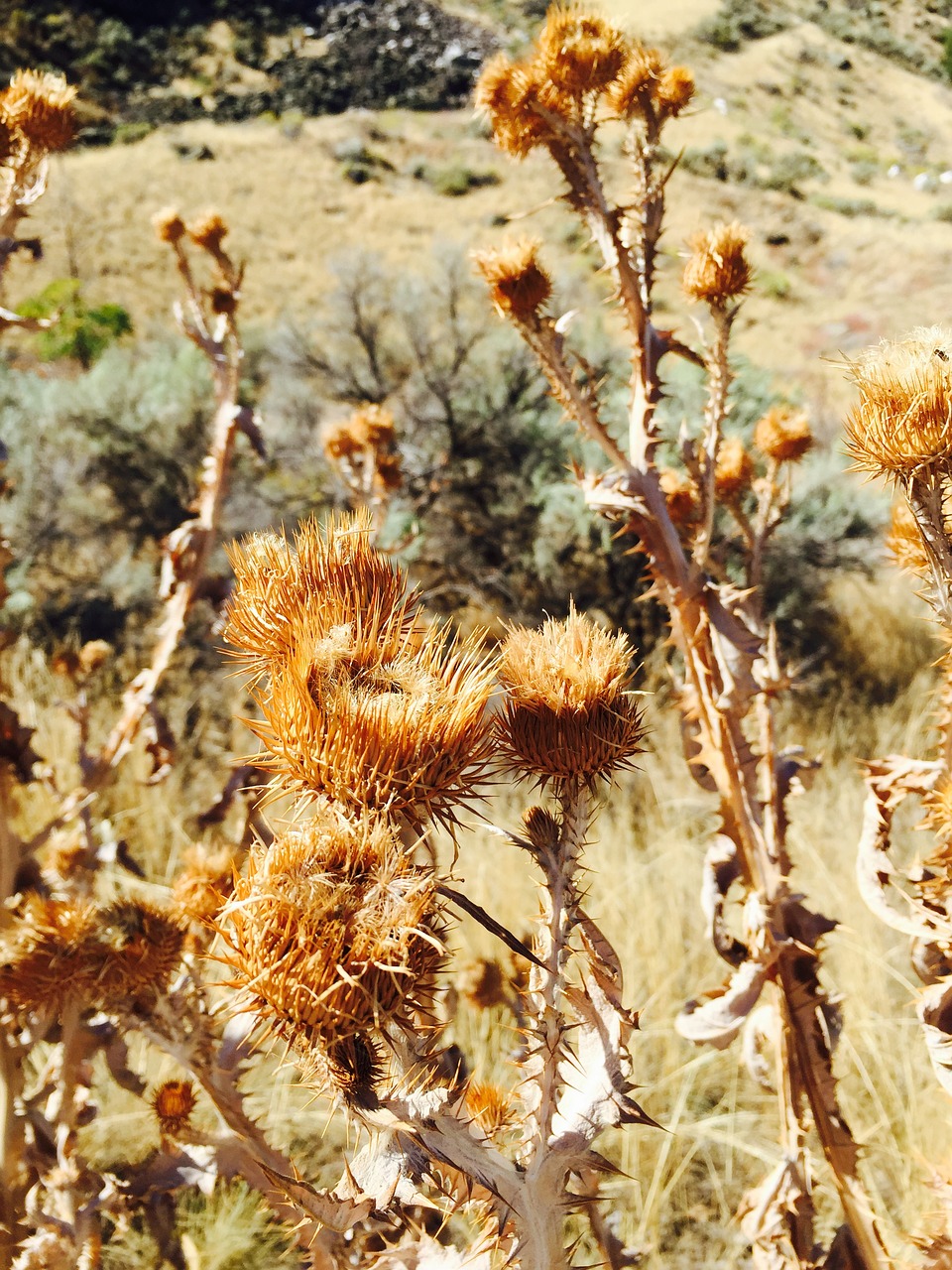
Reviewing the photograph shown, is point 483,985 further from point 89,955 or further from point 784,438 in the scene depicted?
point 784,438

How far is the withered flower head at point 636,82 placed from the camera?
1624mm

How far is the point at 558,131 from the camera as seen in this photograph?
156 cm

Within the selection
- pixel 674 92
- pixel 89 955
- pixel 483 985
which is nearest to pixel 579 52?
pixel 674 92

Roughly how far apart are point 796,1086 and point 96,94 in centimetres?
3057

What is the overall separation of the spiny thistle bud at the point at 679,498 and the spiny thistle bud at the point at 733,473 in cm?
16

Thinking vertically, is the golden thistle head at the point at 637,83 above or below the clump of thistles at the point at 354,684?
above

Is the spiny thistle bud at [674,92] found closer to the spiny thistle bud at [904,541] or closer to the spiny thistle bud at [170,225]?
the spiny thistle bud at [904,541]

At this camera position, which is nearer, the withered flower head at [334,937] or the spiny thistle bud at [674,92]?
the withered flower head at [334,937]

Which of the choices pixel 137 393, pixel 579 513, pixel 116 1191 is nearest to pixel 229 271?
pixel 116 1191

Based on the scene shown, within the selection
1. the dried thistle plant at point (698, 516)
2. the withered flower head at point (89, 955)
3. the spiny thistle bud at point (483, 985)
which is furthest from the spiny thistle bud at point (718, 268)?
the spiny thistle bud at point (483, 985)

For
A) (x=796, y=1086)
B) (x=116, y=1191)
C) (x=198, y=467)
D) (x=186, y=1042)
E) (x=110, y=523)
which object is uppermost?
(x=186, y=1042)

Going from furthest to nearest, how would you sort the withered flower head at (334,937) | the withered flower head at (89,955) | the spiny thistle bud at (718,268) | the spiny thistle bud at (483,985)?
the spiny thistle bud at (483,985) → the spiny thistle bud at (718,268) → the withered flower head at (89,955) → the withered flower head at (334,937)

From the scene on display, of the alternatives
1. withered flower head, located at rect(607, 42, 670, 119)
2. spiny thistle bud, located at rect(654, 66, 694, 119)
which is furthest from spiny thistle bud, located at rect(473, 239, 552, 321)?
spiny thistle bud, located at rect(654, 66, 694, 119)

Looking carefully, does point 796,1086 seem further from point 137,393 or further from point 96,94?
point 96,94
